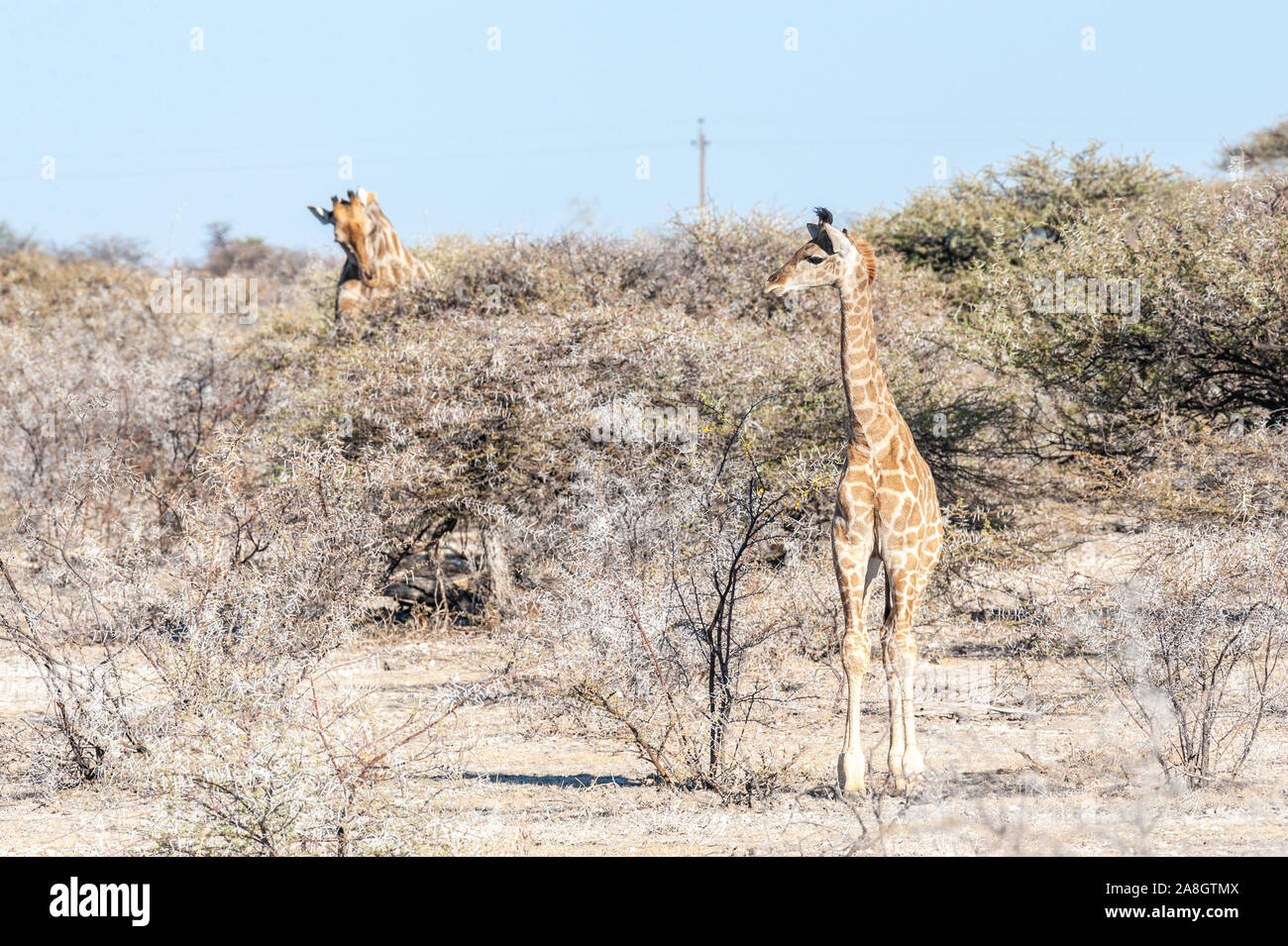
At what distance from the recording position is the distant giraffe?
15.3 metres

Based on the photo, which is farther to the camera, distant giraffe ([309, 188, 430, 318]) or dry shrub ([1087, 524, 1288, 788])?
distant giraffe ([309, 188, 430, 318])

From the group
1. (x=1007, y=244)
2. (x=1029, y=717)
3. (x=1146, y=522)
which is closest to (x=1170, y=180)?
(x=1007, y=244)

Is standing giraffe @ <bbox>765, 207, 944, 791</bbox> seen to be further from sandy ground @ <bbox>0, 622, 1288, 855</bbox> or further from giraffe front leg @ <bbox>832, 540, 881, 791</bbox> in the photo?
sandy ground @ <bbox>0, 622, 1288, 855</bbox>

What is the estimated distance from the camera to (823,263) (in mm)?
7312

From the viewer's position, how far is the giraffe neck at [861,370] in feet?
24.3

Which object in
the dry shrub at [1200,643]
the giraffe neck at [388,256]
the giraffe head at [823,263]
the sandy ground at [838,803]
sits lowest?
the sandy ground at [838,803]

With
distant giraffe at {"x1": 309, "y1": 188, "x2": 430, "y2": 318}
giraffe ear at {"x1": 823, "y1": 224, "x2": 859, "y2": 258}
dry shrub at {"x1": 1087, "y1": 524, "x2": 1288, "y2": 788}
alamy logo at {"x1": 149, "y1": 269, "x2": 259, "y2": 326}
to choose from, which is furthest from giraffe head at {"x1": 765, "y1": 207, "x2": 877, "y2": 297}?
alamy logo at {"x1": 149, "y1": 269, "x2": 259, "y2": 326}

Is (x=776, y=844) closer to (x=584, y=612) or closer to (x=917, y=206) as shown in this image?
(x=584, y=612)

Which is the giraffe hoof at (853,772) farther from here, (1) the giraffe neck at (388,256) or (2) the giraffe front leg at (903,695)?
(1) the giraffe neck at (388,256)

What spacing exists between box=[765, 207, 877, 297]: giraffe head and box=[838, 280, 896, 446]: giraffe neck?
0.07 meters
